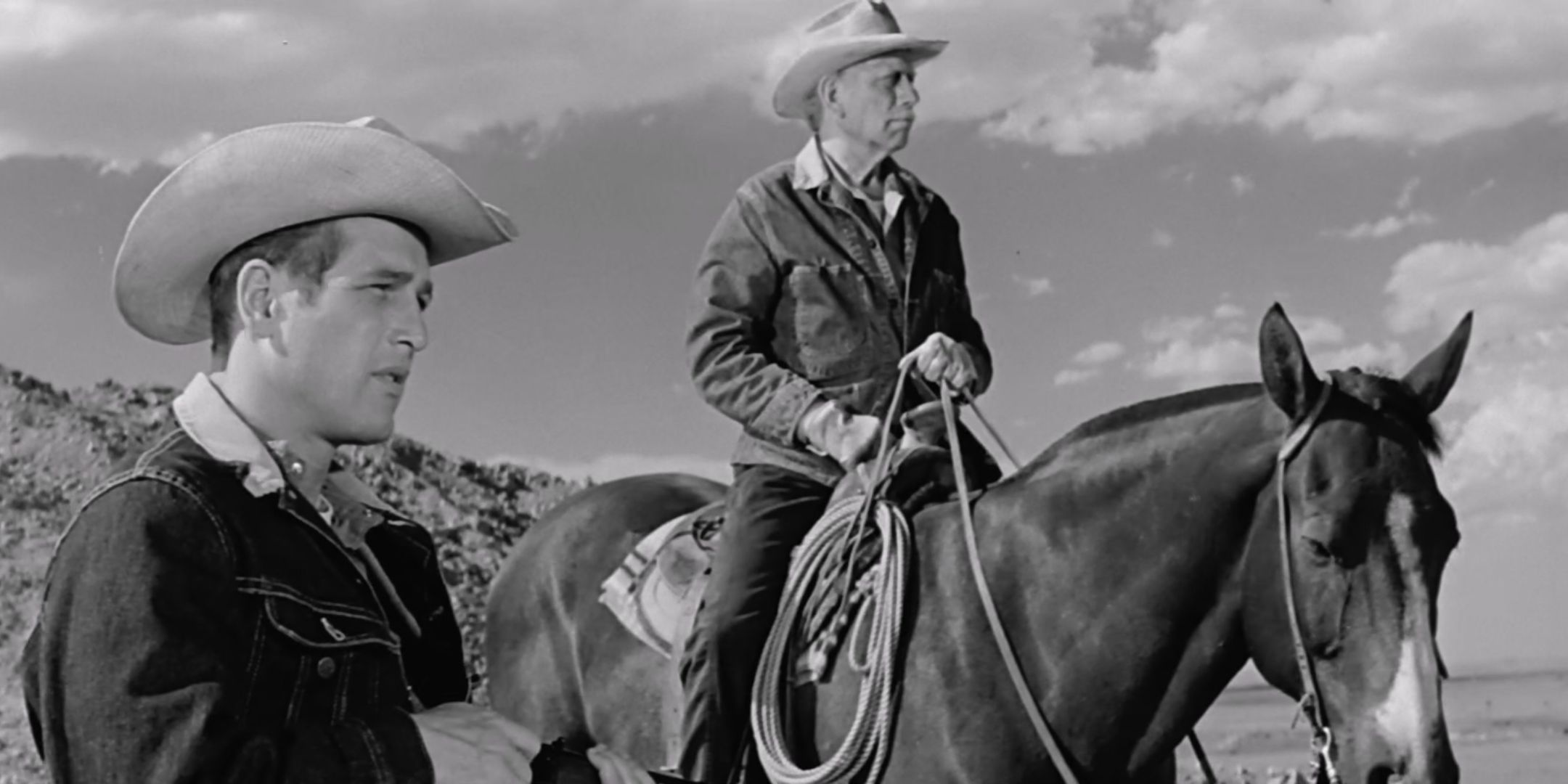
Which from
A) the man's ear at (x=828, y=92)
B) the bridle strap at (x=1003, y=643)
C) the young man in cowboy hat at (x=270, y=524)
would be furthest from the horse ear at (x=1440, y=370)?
the young man in cowboy hat at (x=270, y=524)

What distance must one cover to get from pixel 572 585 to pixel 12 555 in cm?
829

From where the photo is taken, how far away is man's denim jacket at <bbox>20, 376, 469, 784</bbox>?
1.54 meters

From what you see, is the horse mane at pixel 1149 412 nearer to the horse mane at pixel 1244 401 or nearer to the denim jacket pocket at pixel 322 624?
the horse mane at pixel 1244 401

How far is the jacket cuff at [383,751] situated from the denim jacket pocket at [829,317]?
284 cm

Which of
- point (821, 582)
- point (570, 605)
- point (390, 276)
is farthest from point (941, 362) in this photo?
point (390, 276)

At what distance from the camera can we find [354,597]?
1.78 meters

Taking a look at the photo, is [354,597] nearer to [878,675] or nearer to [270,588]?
[270,588]

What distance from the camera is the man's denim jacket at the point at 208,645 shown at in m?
1.54

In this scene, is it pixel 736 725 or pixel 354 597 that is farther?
pixel 736 725

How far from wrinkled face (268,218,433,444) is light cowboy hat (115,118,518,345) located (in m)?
0.05

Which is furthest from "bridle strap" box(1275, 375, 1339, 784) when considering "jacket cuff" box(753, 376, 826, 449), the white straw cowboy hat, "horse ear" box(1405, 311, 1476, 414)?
the white straw cowboy hat

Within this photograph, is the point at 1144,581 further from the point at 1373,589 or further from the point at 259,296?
the point at 259,296

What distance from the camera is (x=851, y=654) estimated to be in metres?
4.03

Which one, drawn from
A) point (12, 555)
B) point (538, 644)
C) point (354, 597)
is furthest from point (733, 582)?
point (12, 555)
